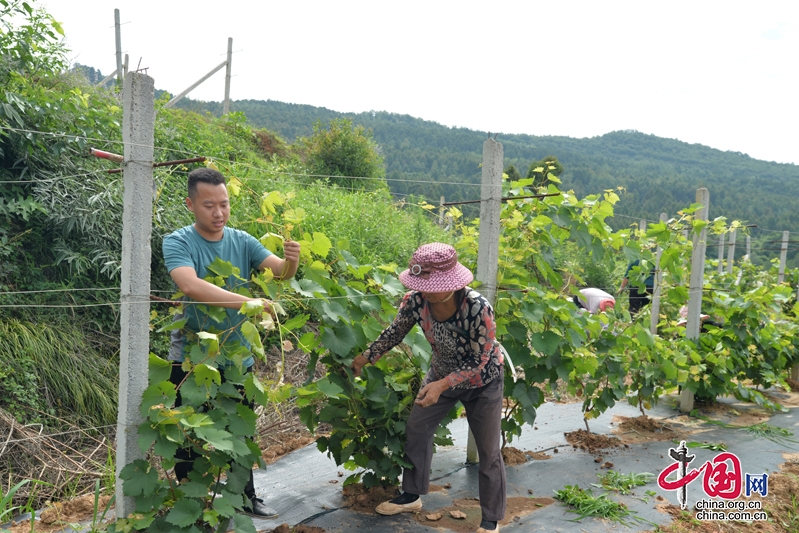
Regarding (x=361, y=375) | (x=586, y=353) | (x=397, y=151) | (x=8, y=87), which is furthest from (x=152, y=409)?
(x=397, y=151)

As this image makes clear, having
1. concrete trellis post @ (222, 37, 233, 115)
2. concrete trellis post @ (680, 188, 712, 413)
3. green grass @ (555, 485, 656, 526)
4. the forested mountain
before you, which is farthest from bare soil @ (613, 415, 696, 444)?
concrete trellis post @ (222, 37, 233, 115)

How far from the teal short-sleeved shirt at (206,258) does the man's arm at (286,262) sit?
0.16 ft

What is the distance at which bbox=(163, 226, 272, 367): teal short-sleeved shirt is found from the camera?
263 centimetres

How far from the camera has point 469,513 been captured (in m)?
3.39

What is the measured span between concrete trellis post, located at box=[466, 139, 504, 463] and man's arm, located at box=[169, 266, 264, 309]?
71.6 inches

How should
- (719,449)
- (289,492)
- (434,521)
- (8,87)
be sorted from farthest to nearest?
(8,87) → (719,449) → (289,492) → (434,521)

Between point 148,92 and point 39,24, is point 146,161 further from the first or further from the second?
point 39,24

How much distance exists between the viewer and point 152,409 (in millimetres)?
2375

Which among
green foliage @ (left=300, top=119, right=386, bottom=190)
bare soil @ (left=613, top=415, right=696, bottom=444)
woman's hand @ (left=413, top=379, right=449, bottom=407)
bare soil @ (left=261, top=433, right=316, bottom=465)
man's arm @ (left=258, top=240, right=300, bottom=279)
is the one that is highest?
green foliage @ (left=300, top=119, right=386, bottom=190)

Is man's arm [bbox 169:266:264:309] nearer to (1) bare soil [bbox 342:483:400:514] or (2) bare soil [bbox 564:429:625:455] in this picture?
(1) bare soil [bbox 342:483:400:514]

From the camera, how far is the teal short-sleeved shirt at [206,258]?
2.63 meters

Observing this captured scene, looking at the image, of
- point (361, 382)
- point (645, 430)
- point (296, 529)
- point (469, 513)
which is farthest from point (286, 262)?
point (645, 430)

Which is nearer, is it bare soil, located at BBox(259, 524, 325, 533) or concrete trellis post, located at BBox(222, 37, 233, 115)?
bare soil, located at BBox(259, 524, 325, 533)

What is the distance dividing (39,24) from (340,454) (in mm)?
4056
